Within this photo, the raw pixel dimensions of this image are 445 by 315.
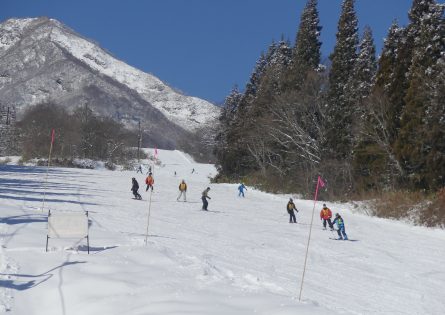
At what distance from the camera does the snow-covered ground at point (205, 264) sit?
8555 millimetres

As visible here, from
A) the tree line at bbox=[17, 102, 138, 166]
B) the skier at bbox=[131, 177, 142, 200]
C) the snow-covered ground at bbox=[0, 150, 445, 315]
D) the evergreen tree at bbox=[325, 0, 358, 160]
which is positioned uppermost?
the evergreen tree at bbox=[325, 0, 358, 160]

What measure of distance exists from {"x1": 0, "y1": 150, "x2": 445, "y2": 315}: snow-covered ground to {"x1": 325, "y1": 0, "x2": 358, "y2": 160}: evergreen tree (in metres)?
16.1

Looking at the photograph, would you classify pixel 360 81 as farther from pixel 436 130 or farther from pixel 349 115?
pixel 436 130

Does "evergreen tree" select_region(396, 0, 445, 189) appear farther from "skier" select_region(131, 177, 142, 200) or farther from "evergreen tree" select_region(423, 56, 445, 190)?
"skier" select_region(131, 177, 142, 200)

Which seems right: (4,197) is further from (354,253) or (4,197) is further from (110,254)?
(354,253)

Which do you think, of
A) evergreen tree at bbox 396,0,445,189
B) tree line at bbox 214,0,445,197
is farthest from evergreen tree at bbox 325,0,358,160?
evergreen tree at bbox 396,0,445,189

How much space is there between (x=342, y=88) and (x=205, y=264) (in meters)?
36.3

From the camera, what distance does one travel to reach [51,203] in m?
24.0

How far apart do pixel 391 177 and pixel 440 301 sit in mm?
→ 24002

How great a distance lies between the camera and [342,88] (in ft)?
150

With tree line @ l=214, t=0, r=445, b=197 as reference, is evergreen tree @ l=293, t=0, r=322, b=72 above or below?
above

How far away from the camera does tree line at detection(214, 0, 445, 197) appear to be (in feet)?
109

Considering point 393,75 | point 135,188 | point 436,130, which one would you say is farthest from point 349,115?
point 135,188

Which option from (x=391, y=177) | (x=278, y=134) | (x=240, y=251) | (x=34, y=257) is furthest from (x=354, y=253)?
(x=278, y=134)
